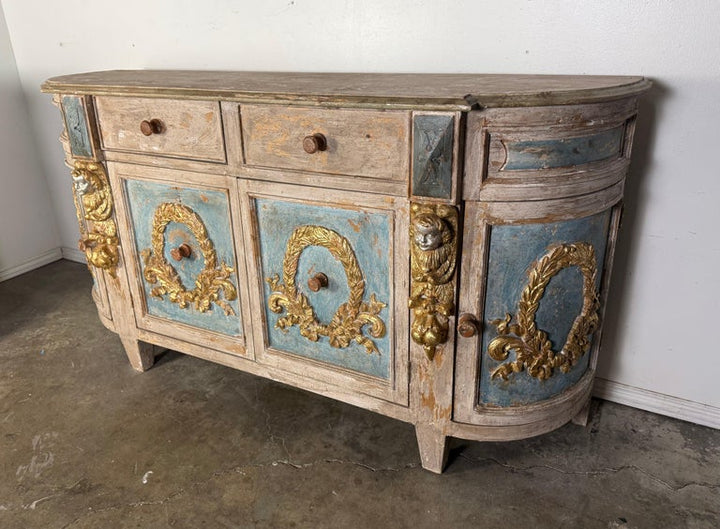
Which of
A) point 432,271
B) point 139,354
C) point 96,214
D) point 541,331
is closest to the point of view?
point 432,271

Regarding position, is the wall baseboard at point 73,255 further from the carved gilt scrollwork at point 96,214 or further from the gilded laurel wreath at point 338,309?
the gilded laurel wreath at point 338,309

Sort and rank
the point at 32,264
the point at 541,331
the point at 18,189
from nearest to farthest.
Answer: the point at 541,331 → the point at 18,189 → the point at 32,264

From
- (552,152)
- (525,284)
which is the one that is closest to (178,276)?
(525,284)

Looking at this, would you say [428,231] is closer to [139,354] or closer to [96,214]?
[96,214]

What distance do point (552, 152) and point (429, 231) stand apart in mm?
351

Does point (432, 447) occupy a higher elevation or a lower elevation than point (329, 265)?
lower

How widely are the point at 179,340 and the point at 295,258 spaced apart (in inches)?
27.1

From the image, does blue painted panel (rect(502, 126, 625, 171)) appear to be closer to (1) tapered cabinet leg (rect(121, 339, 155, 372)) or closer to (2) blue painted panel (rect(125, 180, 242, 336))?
(2) blue painted panel (rect(125, 180, 242, 336))

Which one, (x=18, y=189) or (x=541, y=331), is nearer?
(x=541, y=331)

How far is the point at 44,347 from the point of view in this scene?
8.31 ft

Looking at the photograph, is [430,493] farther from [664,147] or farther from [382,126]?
[664,147]

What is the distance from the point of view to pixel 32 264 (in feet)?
10.9

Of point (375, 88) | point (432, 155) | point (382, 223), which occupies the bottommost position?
point (382, 223)

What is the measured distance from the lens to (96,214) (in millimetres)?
2066
